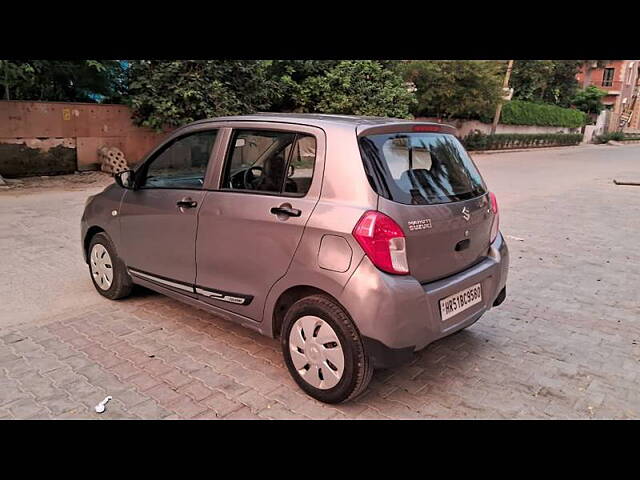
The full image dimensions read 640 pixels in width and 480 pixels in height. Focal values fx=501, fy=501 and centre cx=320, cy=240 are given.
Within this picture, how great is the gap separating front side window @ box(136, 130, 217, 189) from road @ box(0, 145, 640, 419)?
1.15 metres

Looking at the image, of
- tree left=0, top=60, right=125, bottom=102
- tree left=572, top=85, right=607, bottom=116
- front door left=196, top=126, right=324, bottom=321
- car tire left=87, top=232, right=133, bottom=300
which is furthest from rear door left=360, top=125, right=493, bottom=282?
tree left=572, top=85, right=607, bottom=116

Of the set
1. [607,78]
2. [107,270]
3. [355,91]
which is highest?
Answer: [607,78]

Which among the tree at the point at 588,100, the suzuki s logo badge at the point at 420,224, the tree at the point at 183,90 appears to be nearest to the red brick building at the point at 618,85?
the tree at the point at 588,100

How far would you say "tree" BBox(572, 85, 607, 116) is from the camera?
48250 millimetres

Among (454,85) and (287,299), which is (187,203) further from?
(454,85)

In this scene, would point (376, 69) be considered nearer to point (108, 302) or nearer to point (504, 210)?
point (504, 210)

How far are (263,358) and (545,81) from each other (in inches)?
1689

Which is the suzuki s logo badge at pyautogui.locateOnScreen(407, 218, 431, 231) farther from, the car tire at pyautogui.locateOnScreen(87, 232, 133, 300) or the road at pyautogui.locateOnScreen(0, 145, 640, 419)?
the car tire at pyautogui.locateOnScreen(87, 232, 133, 300)

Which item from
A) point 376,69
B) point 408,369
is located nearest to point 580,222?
Result: point 408,369

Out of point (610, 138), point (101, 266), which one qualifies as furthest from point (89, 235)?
point (610, 138)

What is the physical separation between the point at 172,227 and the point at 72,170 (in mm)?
10274

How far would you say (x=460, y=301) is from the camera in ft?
10.3

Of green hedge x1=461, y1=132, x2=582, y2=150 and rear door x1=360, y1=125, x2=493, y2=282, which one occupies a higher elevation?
green hedge x1=461, y1=132, x2=582, y2=150

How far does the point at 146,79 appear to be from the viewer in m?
12.6
